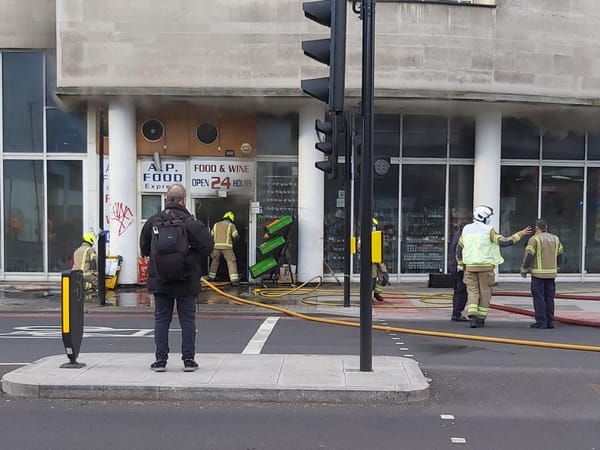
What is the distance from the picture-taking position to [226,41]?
46.6 feet

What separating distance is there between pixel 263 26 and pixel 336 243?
5.60 m

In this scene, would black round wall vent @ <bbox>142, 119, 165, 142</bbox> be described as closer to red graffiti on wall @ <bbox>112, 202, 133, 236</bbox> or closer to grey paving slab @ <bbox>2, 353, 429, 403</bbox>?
red graffiti on wall @ <bbox>112, 202, 133, 236</bbox>

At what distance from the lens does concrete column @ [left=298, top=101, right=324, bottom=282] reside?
15125 mm

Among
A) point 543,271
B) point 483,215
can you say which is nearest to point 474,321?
point 543,271

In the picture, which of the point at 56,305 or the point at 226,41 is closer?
the point at 56,305

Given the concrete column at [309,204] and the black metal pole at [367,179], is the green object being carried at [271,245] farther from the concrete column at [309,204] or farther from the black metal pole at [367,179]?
the black metal pole at [367,179]

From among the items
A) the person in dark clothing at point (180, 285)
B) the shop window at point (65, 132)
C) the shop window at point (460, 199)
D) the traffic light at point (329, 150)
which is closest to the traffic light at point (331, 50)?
the person in dark clothing at point (180, 285)

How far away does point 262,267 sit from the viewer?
48.6 feet

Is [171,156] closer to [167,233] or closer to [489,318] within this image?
[489,318]

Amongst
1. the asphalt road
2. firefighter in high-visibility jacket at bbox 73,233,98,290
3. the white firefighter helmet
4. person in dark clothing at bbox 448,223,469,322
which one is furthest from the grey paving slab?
firefighter in high-visibility jacket at bbox 73,233,98,290

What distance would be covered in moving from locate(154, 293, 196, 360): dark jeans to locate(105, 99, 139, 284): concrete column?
30.3ft

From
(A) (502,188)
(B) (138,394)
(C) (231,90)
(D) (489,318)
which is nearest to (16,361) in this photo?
(B) (138,394)

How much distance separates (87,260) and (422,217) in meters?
8.39

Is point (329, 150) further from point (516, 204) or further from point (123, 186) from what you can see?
point (516, 204)
